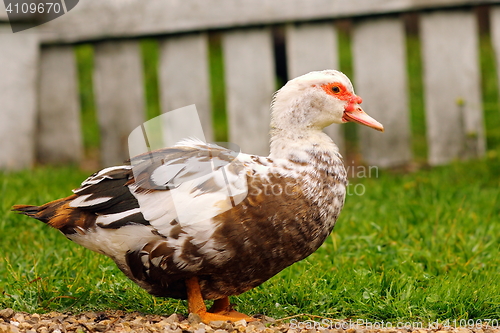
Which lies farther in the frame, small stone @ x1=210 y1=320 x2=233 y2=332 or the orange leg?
the orange leg

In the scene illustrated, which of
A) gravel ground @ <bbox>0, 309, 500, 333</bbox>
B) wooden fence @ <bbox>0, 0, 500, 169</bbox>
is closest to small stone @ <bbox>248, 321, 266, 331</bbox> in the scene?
gravel ground @ <bbox>0, 309, 500, 333</bbox>

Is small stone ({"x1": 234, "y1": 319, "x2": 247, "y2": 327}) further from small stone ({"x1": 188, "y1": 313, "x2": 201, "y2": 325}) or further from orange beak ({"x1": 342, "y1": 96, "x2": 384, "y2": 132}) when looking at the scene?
orange beak ({"x1": 342, "y1": 96, "x2": 384, "y2": 132})

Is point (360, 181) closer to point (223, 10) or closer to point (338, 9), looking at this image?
point (338, 9)

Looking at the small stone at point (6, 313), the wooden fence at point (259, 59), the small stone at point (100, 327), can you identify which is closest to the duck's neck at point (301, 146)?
the small stone at point (100, 327)

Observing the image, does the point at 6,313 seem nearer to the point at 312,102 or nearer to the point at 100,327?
the point at 100,327

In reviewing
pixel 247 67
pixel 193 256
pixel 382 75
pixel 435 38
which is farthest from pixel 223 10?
pixel 193 256

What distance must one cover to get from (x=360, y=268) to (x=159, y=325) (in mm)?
1321

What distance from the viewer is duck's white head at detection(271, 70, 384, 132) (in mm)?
3135

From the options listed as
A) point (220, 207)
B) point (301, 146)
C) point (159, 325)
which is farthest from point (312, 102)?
point (159, 325)

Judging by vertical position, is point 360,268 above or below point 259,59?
below

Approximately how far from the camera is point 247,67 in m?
6.14

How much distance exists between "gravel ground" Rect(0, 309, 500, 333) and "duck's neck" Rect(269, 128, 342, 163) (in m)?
0.74

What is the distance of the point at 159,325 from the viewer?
2.85 m

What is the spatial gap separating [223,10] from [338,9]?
40.3 inches
